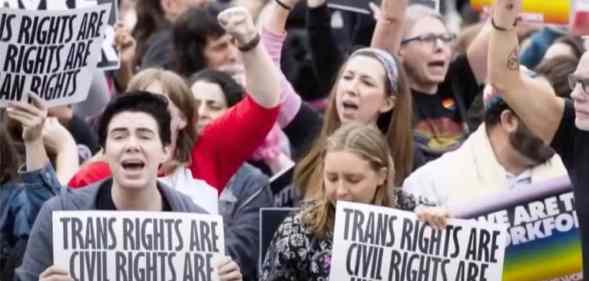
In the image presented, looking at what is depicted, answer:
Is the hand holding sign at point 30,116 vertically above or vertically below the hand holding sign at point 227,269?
above

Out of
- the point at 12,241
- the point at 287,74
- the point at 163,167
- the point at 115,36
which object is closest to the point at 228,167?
the point at 163,167

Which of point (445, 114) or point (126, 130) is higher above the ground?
point (126, 130)

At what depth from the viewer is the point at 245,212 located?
1030 cm

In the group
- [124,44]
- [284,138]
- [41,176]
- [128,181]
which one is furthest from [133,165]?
[124,44]

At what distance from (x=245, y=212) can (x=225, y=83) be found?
1114 millimetres

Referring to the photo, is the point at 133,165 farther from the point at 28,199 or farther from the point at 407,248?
the point at 407,248

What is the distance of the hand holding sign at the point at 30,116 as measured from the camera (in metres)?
9.62

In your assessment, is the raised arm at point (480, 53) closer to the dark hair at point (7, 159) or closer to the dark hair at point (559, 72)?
the dark hair at point (559, 72)

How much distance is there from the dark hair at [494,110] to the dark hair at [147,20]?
12.2ft

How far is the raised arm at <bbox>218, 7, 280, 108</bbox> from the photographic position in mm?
9836

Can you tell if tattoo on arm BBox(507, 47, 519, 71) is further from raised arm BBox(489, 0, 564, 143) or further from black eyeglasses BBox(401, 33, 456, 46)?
black eyeglasses BBox(401, 33, 456, 46)

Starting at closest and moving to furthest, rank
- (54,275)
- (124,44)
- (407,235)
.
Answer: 1. (54,275)
2. (407,235)
3. (124,44)

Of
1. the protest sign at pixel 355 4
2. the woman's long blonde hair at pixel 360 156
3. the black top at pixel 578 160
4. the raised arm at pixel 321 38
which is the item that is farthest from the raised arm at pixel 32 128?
the raised arm at pixel 321 38

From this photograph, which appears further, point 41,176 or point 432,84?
point 432,84
